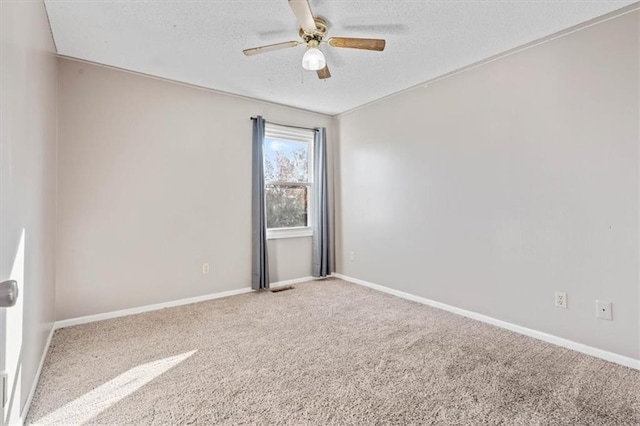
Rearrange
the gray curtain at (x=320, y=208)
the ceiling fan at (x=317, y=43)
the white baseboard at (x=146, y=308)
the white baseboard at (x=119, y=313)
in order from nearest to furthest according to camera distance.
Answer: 1. the white baseboard at (x=119, y=313)
2. the ceiling fan at (x=317, y=43)
3. the white baseboard at (x=146, y=308)
4. the gray curtain at (x=320, y=208)

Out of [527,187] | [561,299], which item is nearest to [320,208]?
[527,187]

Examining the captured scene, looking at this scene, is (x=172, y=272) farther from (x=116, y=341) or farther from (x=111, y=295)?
(x=116, y=341)

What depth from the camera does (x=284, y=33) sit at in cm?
249

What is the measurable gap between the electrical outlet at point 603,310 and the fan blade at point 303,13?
8.95ft

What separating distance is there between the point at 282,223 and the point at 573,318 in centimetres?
316

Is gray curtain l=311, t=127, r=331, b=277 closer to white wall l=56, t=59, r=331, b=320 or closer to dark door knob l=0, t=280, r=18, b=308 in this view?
white wall l=56, t=59, r=331, b=320

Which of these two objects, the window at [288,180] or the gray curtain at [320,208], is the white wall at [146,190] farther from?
the gray curtain at [320,208]

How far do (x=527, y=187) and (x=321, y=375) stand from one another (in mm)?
2183

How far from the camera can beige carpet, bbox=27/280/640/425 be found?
1.65 m

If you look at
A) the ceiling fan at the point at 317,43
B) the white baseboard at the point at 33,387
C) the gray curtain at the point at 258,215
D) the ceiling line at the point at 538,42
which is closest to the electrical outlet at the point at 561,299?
the ceiling line at the point at 538,42

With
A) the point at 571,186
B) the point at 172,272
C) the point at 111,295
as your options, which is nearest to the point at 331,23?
the point at 571,186

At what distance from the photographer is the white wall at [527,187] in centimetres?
217

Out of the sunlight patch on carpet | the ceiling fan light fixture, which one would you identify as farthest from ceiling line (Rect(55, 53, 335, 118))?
the sunlight patch on carpet

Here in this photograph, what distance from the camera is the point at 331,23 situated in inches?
A: 92.3
